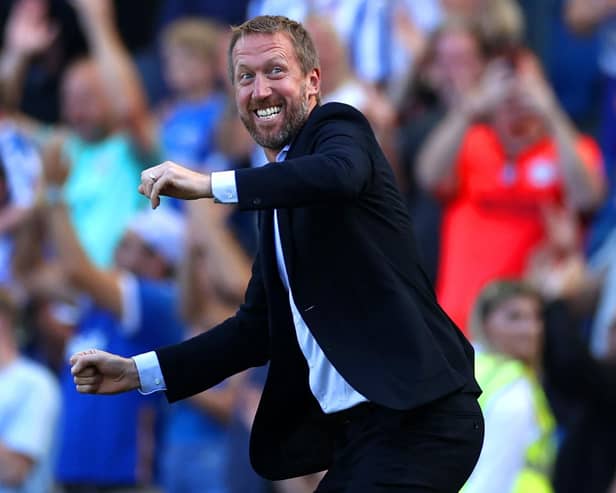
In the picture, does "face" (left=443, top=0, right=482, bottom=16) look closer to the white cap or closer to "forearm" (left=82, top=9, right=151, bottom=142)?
"forearm" (left=82, top=9, right=151, bottom=142)

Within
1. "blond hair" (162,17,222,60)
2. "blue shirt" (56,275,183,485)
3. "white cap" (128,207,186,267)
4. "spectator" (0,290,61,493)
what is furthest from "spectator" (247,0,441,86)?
"spectator" (0,290,61,493)

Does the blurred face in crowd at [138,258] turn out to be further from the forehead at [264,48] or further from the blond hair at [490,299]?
the forehead at [264,48]

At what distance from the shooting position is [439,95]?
30.7ft

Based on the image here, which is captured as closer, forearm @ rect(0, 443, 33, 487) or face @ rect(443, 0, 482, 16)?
forearm @ rect(0, 443, 33, 487)

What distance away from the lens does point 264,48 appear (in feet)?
14.0


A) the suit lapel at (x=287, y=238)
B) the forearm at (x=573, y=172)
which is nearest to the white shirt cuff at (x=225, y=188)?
the suit lapel at (x=287, y=238)

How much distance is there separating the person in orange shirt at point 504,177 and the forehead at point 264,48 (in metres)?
3.93

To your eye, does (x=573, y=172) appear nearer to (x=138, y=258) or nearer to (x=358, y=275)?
(x=138, y=258)

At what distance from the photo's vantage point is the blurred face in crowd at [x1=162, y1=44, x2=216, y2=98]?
32.0 ft

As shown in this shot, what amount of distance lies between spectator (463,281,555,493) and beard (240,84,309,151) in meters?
2.00

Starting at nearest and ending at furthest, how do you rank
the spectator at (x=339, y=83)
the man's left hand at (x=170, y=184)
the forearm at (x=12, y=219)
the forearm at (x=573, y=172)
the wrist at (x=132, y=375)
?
the man's left hand at (x=170, y=184) < the wrist at (x=132, y=375) < the forearm at (x=573, y=172) < the spectator at (x=339, y=83) < the forearm at (x=12, y=219)

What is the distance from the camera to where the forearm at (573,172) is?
8.02 metres

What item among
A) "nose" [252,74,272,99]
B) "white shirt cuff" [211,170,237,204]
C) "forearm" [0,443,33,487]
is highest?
"nose" [252,74,272,99]

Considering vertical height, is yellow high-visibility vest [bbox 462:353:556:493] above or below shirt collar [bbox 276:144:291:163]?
below
